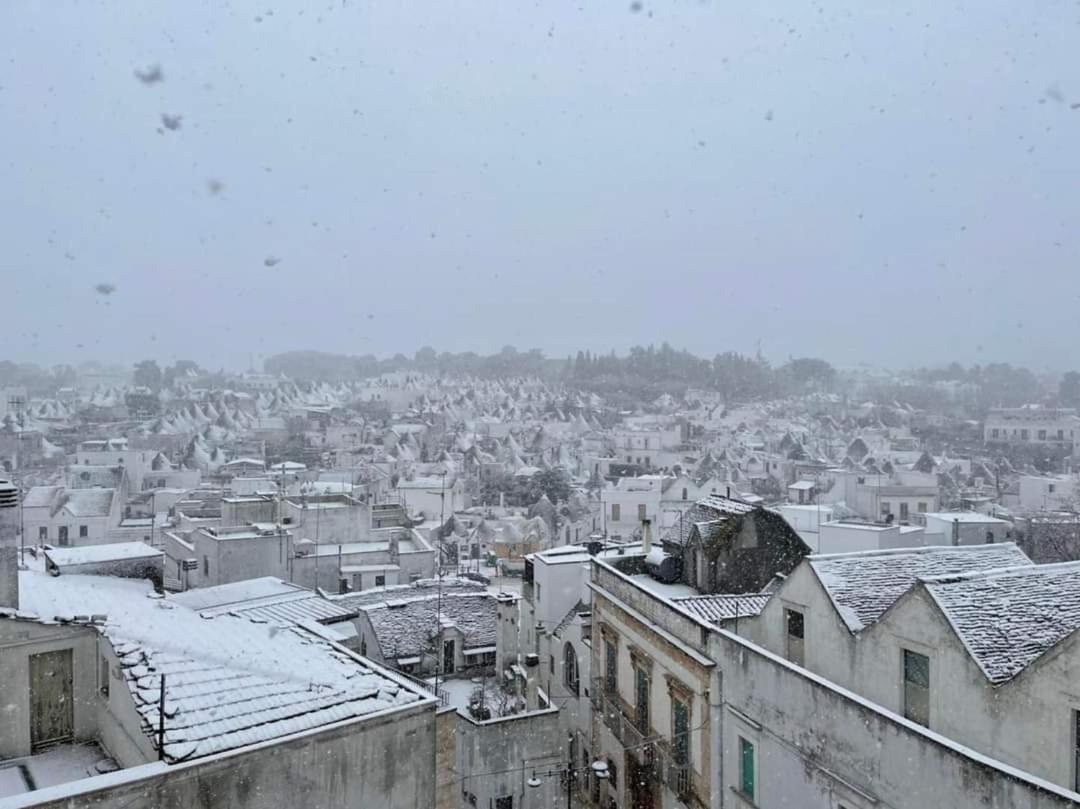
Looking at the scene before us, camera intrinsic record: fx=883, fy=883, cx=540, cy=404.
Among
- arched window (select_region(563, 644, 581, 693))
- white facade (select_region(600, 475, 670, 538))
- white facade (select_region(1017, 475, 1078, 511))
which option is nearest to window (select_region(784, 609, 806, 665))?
arched window (select_region(563, 644, 581, 693))

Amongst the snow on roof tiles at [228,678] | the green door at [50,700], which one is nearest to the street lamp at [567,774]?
the snow on roof tiles at [228,678]

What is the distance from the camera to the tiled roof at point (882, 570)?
12.6 m

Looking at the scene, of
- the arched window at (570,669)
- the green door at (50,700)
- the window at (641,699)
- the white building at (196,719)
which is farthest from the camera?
the arched window at (570,669)

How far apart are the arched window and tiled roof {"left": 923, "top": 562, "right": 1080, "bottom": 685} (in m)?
12.3

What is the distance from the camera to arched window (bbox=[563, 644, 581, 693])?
21.9 meters

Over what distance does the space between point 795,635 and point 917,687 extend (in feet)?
9.07

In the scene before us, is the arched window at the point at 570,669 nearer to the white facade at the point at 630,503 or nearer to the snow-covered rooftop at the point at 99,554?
the snow-covered rooftop at the point at 99,554

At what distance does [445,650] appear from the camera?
21.5 m

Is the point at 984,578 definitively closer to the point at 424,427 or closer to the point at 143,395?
the point at 424,427

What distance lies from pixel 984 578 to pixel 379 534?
3126 cm

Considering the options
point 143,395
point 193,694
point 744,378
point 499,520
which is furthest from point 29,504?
point 744,378

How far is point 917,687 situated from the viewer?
1112 centimetres

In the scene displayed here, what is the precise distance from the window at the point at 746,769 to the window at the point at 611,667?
17.7 ft

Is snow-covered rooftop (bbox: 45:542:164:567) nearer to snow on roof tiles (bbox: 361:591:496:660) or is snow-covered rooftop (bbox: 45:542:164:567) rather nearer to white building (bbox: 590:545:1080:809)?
snow on roof tiles (bbox: 361:591:496:660)
